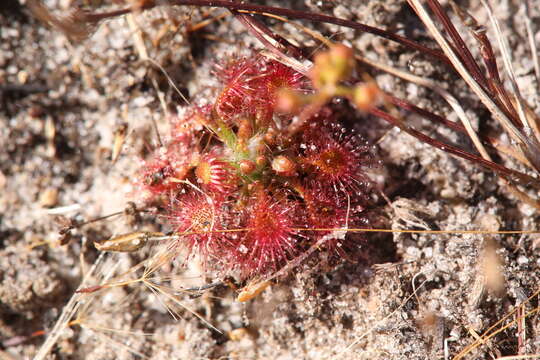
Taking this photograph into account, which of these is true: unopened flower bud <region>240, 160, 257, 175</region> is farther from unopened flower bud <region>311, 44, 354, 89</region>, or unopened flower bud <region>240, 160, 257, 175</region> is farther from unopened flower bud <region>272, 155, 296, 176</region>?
unopened flower bud <region>311, 44, 354, 89</region>

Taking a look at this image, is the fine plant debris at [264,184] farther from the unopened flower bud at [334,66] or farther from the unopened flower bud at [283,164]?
the unopened flower bud at [334,66]

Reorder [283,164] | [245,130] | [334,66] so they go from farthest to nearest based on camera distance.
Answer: [245,130]
[283,164]
[334,66]

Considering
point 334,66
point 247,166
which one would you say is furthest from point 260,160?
point 334,66

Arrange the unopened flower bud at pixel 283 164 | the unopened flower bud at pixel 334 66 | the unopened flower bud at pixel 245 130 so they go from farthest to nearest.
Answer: the unopened flower bud at pixel 245 130
the unopened flower bud at pixel 283 164
the unopened flower bud at pixel 334 66

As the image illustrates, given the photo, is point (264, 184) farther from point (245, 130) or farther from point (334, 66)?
point (334, 66)

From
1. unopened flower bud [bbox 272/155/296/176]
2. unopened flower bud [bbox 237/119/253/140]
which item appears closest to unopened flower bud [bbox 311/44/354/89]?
unopened flower bud [bbox 272/155/296/176]

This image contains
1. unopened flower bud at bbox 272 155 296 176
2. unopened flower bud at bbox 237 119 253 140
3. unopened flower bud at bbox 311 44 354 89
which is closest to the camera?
unopened flower bud at bbox 311 44 354 89

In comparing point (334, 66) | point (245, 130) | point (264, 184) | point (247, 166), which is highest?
point (334, 66)

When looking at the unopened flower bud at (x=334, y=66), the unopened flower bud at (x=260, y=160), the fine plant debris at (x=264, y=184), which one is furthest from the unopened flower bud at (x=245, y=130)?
the unopened flower bud at (x=334, y=66)

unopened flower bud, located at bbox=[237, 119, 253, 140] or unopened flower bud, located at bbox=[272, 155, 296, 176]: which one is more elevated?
unopened flower bud, located at bbox=[237, 119, 253, 140]
